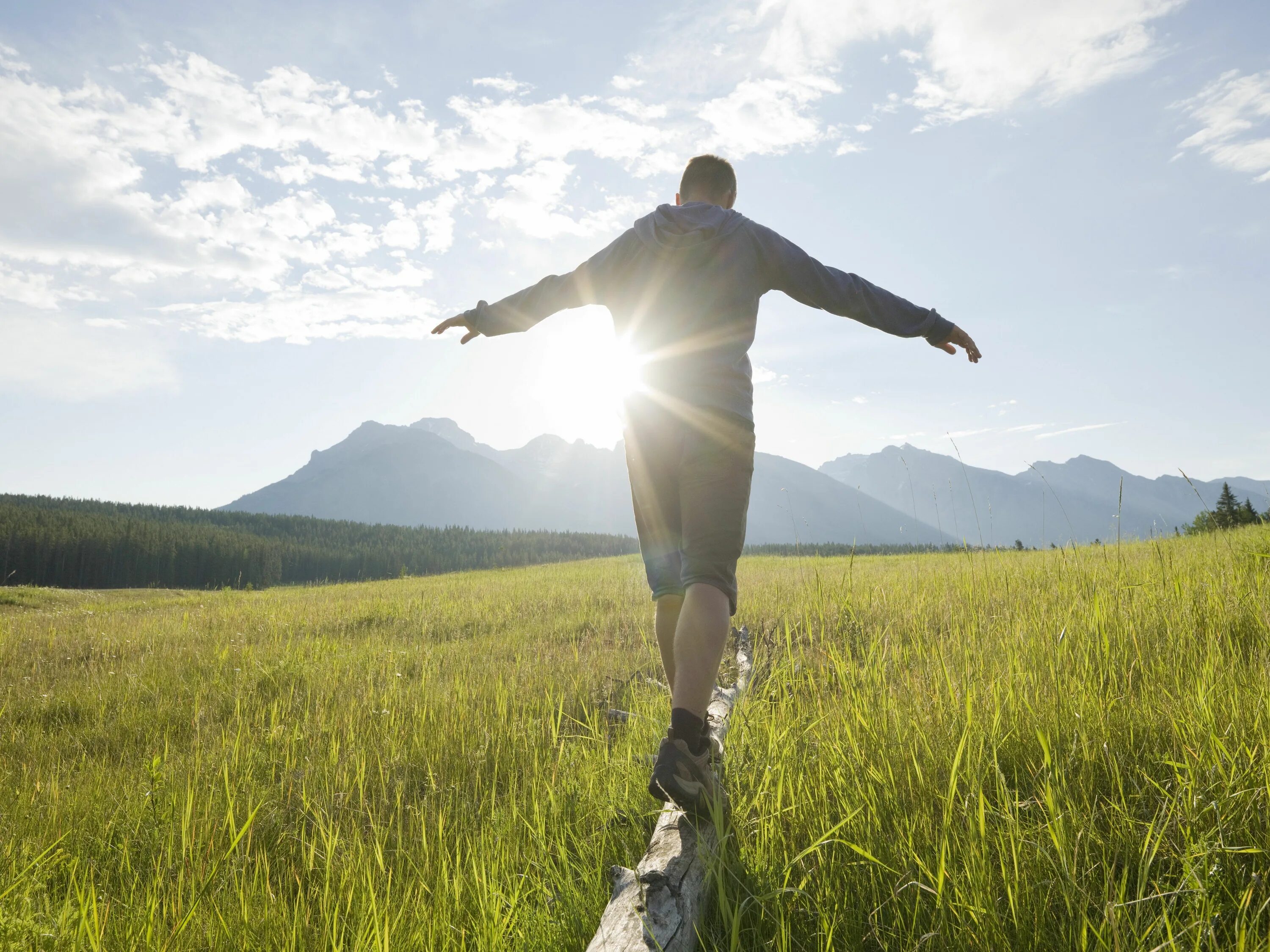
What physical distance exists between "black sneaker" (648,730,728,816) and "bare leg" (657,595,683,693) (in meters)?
0.76

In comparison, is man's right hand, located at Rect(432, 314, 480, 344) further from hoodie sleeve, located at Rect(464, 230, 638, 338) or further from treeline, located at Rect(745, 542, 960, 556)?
treeline, located at Rect(745, 542, 960, 556)

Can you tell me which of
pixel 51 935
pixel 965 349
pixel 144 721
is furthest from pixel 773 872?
pixel 144 721

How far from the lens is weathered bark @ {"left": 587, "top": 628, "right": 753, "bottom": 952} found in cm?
154

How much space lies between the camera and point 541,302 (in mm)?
3750

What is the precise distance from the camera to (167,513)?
107812mm

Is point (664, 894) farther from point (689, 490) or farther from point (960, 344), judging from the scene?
point (960, 344)

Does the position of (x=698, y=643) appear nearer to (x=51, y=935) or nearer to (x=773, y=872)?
(x=773, y=872)

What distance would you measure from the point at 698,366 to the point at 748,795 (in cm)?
180

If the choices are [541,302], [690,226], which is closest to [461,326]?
[541,302]

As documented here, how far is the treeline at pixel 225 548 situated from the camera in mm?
71375

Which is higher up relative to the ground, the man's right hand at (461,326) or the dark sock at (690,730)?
the man's right hand at (461,326)

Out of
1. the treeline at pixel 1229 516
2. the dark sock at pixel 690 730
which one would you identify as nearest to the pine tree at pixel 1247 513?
the treeline at pixel 1229 516

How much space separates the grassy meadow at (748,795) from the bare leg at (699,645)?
0.44 metres

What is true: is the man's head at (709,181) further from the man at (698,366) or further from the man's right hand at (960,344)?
the man's right hand at (960,344)
